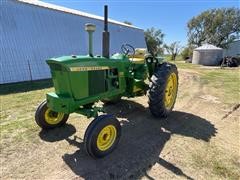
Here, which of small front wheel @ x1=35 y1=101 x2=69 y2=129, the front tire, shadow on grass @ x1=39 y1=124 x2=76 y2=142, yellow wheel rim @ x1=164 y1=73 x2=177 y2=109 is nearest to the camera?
shadow on grass @ x1=39 y1=124 x2=76 y2=142

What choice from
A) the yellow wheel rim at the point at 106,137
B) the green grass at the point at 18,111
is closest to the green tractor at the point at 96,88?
the yellow wheel rim at the point at 106,137

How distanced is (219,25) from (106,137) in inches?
1413

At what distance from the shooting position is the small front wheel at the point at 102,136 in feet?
9.99

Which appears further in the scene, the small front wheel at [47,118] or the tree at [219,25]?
the tree at [219,25]

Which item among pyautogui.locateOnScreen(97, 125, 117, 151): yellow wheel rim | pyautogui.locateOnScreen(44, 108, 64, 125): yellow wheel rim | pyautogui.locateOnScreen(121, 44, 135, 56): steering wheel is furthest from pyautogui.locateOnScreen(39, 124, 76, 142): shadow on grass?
pyautogui.locateOnScreen(121, 44, 135, 56): steering wheel

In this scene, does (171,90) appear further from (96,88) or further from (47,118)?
(47,118)

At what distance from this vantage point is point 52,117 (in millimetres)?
4172

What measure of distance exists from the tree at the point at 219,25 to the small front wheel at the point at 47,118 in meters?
33.3

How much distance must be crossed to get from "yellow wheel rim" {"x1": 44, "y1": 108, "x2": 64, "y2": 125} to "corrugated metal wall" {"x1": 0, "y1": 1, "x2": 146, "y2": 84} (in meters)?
6.11

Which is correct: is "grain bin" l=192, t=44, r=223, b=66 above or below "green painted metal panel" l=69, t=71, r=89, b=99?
below

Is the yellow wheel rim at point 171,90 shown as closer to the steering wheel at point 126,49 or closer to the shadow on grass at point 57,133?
the steering wheel at point 126,49

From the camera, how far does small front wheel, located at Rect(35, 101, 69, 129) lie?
3955 mm

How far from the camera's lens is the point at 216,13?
34.1 meters

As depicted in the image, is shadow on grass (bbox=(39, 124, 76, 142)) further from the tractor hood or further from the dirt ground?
the tractor hood
